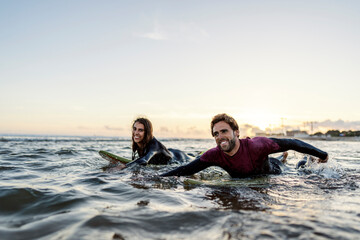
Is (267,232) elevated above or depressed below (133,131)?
below

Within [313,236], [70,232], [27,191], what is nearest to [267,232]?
[313,236]

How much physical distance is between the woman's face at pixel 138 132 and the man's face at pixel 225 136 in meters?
3.26

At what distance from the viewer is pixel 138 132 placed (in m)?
7.75

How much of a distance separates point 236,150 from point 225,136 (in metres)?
0.43

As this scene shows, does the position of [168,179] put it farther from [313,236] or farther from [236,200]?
[313,236]

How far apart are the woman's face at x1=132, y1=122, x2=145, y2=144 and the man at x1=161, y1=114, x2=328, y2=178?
2567 mm

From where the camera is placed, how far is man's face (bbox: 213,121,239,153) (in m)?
4.98

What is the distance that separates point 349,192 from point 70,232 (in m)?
4.13

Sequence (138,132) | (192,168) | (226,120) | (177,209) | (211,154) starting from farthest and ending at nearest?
1. (138,132)
2. (192,168)
3. (211,154)
4. (226,120)
5. (177,209)

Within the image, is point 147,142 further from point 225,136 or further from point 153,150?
point 225,136

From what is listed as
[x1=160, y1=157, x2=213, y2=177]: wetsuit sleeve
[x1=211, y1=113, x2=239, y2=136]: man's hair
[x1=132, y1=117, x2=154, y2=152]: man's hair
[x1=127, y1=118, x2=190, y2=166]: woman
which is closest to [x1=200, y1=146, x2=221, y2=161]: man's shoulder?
[x1=160, y1=157, x2=213, y2=177]: wetsuit sleeve

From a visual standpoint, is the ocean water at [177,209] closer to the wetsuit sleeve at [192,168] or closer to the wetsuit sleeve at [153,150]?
the wetsuit sleeve at [192,168]

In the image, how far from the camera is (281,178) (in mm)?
5605

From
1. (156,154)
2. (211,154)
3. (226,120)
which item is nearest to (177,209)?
(211,154)
